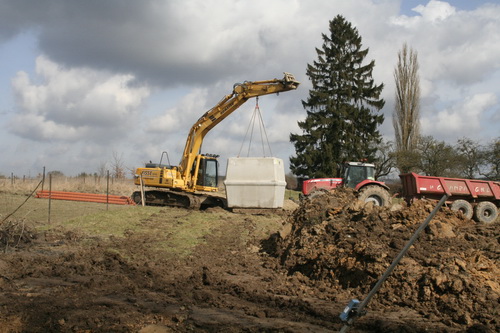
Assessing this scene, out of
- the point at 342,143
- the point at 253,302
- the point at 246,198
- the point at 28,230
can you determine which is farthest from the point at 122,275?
the point at 342,143

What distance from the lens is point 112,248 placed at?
10883 millimetres

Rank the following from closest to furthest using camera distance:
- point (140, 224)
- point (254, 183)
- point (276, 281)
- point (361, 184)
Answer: point (276, 281), point (140, 224), point (361, 184), point (254, 183)

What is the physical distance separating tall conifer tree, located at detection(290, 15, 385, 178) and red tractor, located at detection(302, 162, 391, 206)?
60.4 feet

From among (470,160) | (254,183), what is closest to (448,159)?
(470,160)

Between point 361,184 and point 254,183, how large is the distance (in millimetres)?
4191

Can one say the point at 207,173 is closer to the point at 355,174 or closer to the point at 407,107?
the point at 355,174

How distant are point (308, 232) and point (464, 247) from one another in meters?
3.33

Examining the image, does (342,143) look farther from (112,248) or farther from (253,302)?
(253,302)

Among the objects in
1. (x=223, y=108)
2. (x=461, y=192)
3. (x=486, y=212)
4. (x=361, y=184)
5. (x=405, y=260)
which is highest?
(x=223, y=108)

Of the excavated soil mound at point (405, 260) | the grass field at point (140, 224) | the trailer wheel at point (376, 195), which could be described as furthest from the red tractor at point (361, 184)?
the excavated soil mound at point (405, 260)

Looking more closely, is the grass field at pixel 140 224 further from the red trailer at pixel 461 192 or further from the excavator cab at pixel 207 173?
the red trailer at pixel 461 192

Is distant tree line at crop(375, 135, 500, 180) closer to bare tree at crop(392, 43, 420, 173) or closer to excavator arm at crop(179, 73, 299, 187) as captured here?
bare tree at crop(392, 43, 420, 173)

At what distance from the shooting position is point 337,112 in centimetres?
4038

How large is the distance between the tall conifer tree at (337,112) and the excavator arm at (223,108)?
19.1 metres
